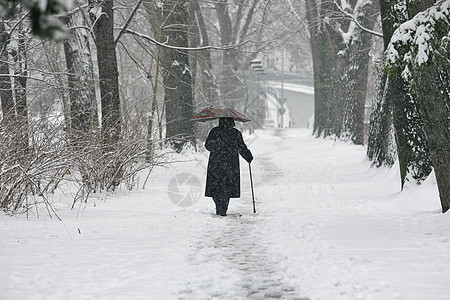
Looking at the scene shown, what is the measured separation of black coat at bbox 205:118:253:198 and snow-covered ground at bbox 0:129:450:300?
48 cm

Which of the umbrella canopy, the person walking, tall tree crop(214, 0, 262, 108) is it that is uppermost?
tall tree crop(214, 0, 262, 108)

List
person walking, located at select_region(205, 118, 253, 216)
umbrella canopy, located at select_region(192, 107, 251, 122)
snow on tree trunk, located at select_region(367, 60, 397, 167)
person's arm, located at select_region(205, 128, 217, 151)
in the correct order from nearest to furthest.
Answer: umbrella canopy, located at select_region(192, 107, 251, 122) < person walking, located at select_region(205, 118, 253, 216) < person's arm, located at select_region(205, 128, 217, 151) < snow on tree trunk, located at select_region(367, 60, 397, 167)

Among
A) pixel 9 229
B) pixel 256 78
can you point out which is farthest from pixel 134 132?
pixel 256 78

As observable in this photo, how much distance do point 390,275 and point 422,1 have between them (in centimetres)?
392

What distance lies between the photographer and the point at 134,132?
1026 cm

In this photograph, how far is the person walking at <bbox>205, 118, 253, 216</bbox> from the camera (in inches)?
366

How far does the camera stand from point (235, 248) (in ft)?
21.1

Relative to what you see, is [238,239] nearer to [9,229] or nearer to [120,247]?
[120,247]

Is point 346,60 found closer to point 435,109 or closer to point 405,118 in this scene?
point 405,118

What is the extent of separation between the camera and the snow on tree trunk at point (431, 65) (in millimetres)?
6367

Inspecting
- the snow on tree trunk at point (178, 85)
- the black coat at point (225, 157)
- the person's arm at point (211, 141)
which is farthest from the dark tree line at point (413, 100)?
the snow on tree trunk at point (178, 85)

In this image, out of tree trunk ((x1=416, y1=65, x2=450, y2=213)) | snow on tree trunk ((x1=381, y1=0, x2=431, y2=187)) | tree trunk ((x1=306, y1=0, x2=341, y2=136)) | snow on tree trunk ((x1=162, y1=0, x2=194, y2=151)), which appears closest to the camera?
tree trunk ((x1=416, y1=65, x2=450, y2=213))

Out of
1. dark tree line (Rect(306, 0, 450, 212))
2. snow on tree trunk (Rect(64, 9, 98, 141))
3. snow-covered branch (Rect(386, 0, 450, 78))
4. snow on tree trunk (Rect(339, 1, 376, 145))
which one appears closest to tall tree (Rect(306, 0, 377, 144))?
snow on tree trunk (Rect(339, 1, 376, 145))

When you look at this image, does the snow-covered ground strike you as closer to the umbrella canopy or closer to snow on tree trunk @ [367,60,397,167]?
the umbrella canopy
